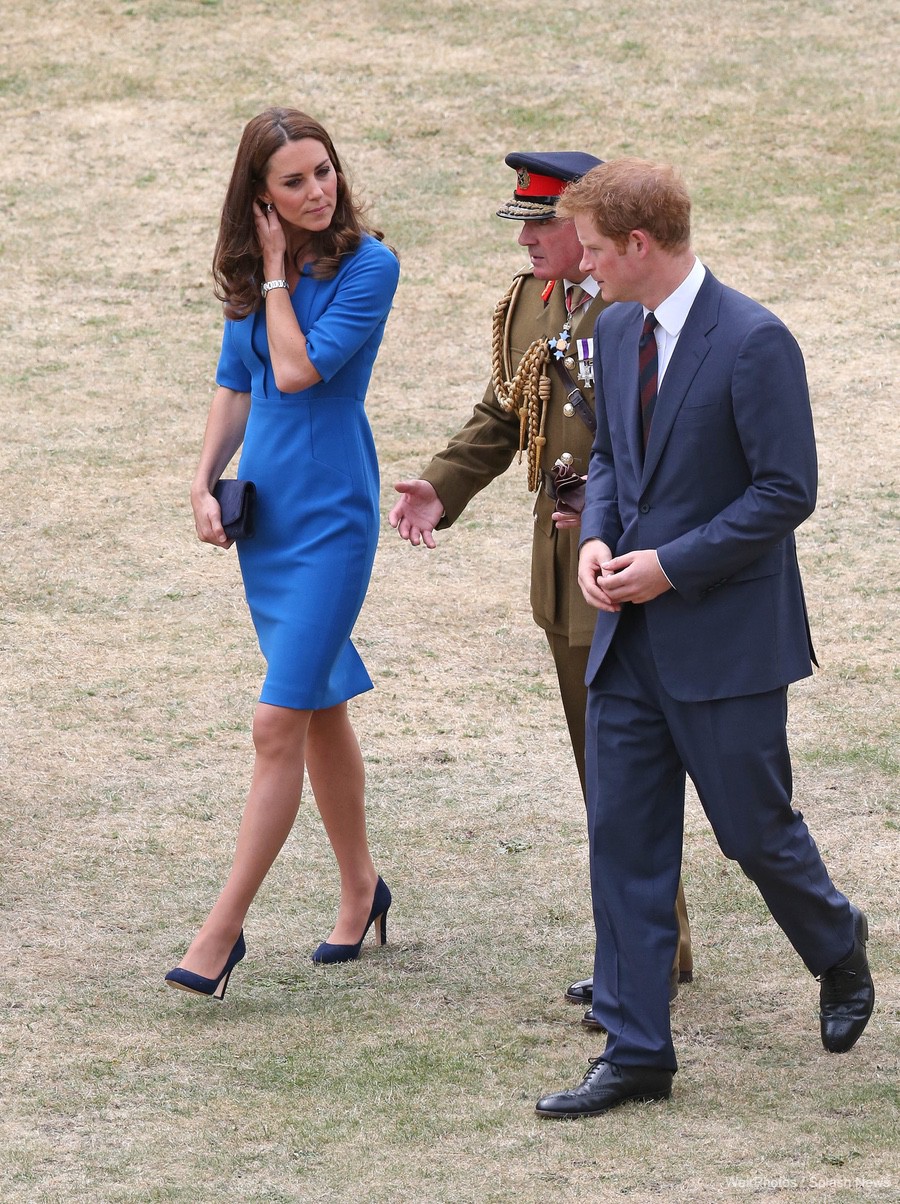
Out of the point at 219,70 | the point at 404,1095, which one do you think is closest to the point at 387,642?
the point at 404,1095

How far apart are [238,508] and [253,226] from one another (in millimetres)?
698

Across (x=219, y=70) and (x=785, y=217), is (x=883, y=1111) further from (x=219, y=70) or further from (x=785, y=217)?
(x=219, y=70)

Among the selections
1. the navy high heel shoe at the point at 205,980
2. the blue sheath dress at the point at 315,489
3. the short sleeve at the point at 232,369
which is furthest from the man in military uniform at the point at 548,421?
the navy high heel shoe at the point at 205,980

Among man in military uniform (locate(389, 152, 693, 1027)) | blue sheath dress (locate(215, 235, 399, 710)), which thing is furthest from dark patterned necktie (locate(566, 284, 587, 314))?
blue sheath dress (locate(215, 235, 399, 710))

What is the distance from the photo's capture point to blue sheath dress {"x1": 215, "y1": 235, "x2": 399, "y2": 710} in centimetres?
427

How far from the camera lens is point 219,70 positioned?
15.7 meters

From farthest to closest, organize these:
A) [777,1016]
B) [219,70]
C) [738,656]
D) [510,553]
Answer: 1. [219,70]
2. [510,553]
3. [777,1016]
4. [738,656]

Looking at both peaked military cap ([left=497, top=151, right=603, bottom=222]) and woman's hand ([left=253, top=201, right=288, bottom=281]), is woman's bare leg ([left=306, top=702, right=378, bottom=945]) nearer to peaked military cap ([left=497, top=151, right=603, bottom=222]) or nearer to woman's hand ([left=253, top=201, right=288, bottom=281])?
woman's hand ([left=253, top=201, right=288, bottom=281])

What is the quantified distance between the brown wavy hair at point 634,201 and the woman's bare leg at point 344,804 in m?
1.57

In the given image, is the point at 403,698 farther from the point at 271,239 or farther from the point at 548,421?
the point at 271,239

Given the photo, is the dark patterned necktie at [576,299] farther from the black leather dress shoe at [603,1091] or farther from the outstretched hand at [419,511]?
the black leather dress shoe at [603,1091]

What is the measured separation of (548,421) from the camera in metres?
4.28

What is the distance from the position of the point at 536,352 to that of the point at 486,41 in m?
12.8

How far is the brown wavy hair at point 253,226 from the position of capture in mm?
4250
